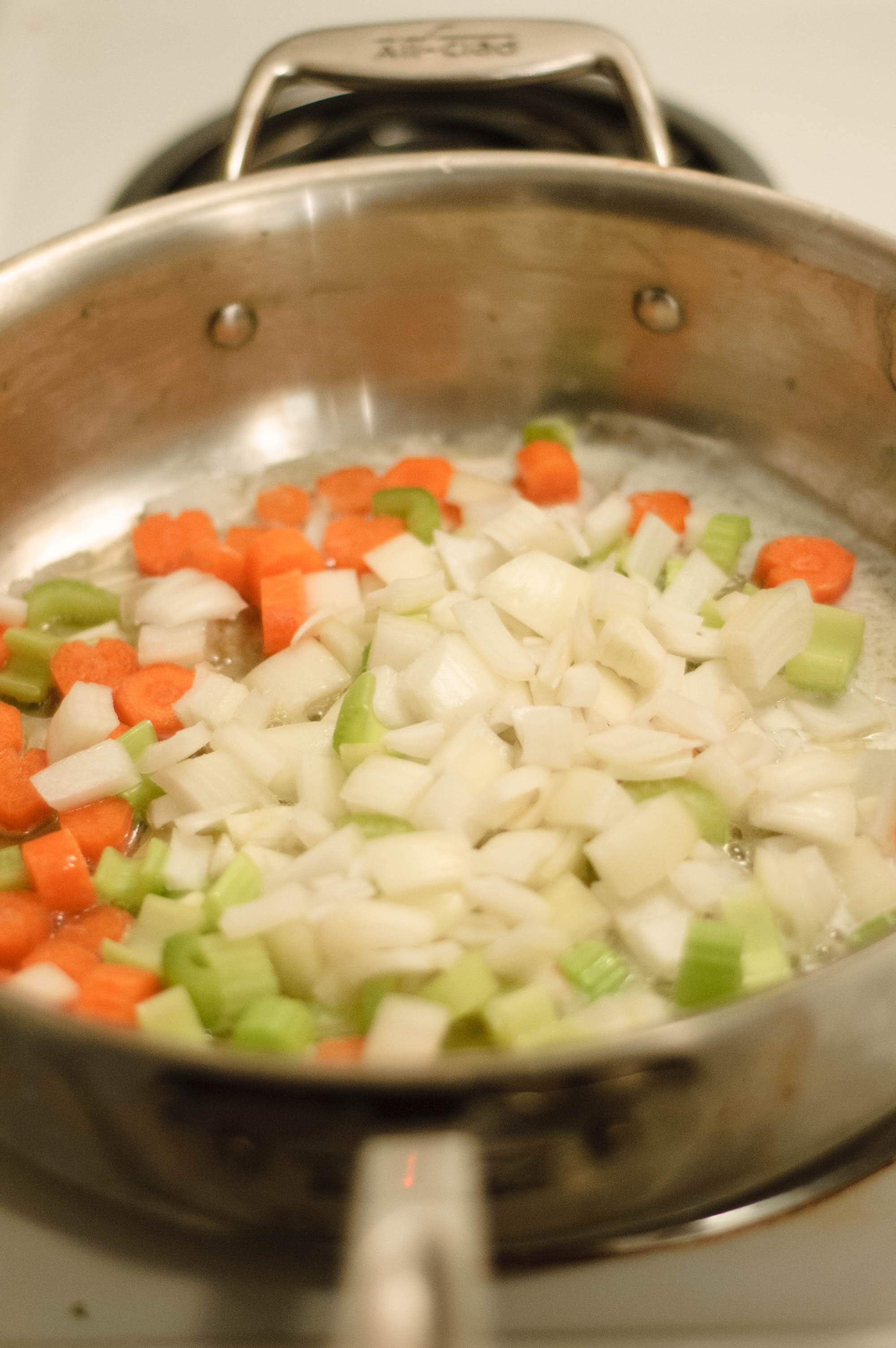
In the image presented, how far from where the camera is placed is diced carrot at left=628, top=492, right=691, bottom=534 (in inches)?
45.6

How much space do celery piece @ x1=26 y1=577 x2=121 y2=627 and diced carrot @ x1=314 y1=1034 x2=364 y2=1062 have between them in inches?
20.6

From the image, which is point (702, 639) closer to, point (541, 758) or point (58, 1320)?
point (541, 758)

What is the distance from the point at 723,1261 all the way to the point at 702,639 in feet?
1.65

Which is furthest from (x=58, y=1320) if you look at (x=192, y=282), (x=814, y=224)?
(x=814, y=224)

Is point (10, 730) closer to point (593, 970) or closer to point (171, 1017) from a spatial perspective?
point (171, 1017)

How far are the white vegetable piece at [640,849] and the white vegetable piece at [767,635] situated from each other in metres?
0.20

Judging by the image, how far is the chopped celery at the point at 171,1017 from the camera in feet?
2.41

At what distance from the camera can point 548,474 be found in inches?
46.5

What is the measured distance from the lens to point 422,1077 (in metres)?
0.50

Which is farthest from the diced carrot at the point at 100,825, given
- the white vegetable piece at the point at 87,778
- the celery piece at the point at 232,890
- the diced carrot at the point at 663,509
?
the diced carrot at the point at 663,509

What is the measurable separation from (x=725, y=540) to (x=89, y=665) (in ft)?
2.03

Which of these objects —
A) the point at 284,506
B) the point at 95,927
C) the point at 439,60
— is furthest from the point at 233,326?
the point at 95,927

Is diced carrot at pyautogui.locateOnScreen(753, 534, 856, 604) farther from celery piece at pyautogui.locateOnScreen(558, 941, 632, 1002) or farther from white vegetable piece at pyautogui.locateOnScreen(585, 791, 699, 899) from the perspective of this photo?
celery piece at pyautogui.locateOnScreen(558, 941, 632, 1002)

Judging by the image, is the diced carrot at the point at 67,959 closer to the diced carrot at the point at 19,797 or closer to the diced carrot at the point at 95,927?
the diced carrot at the point at 95,927
